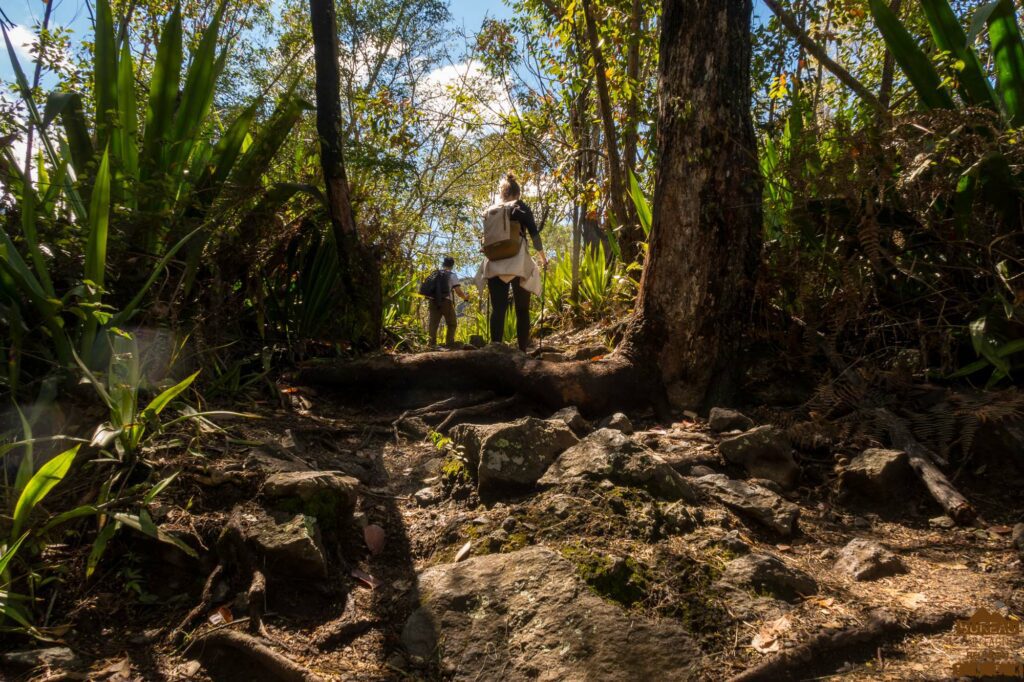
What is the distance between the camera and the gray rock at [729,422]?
3.43 m

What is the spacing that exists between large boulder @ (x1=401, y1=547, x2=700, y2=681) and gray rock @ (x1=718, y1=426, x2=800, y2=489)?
3.99ft

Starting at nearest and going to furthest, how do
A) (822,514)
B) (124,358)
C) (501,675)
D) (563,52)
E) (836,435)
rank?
(501,675)
(124,358)
(822,514)
(836,435)
(563,52)

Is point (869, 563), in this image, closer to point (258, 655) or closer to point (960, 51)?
point (258, 655)

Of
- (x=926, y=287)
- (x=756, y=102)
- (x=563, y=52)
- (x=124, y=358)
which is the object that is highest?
(x=563, y=52)

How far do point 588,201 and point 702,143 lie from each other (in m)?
3.19

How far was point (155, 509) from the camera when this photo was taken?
2375 millimetres

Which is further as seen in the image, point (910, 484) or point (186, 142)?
point (186, 142)

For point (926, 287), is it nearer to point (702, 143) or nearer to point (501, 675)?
point (702, 143)

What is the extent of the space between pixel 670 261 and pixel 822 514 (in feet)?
5.16

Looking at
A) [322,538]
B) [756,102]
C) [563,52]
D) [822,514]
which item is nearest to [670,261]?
[822,514]

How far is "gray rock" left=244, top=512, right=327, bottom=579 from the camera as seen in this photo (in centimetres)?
226

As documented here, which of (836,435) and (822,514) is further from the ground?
(836,435)

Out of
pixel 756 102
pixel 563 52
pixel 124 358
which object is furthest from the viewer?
pixel 563 52

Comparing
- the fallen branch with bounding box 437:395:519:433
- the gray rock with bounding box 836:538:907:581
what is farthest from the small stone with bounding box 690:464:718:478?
the fallen branch with bounding box 437:395:519:433
